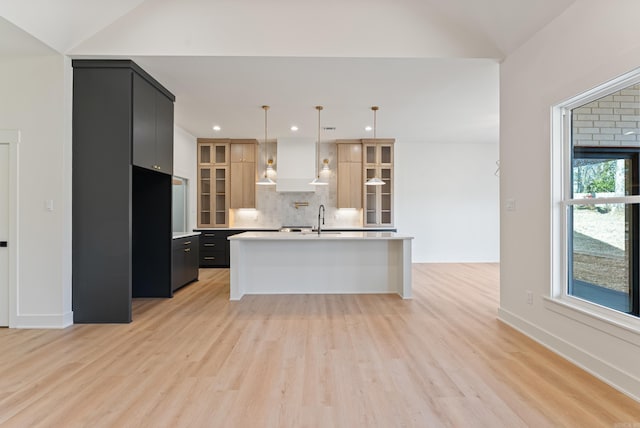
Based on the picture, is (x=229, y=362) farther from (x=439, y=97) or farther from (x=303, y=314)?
(x=439, y=97)

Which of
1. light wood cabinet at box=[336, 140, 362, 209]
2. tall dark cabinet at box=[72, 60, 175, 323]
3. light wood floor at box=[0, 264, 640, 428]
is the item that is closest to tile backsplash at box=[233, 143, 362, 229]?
light wood cabinet at box=[336, 140, 362, 209]

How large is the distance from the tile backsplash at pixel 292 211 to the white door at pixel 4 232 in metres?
4.48

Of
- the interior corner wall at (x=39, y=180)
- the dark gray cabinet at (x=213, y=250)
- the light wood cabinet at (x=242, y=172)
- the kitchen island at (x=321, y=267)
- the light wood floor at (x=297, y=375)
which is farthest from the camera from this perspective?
the light wood cabinet at (x=242, y=172)

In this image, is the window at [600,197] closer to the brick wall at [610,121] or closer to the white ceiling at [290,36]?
the brick wall at [610,121]

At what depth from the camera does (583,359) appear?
251cm

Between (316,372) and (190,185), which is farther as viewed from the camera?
(190,185)

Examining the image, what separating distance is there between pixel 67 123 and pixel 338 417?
12.4 feet

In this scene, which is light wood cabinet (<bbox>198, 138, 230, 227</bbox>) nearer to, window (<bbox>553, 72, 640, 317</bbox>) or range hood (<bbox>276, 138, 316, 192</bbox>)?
range hood (<bbox>276, 138, 316, 192</bbox>)

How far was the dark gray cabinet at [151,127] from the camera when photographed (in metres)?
3.67

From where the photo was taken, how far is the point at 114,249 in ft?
11.6

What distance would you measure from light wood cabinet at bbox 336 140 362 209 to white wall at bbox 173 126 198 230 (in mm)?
3143

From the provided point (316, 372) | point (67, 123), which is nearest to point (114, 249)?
point (67, 123)

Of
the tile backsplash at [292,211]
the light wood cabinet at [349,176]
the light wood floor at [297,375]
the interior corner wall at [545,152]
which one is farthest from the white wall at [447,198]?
the interior corner wall at [545,152]

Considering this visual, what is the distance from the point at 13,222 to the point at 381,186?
238 inches
